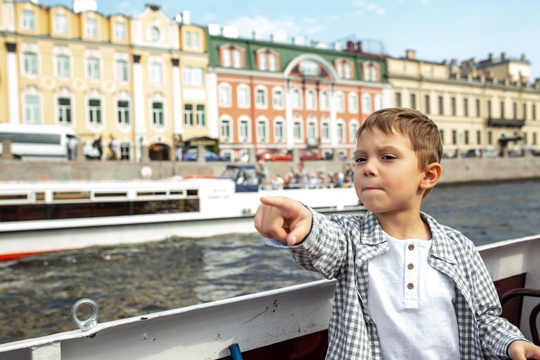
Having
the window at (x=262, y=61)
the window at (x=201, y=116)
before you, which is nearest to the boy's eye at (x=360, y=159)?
the window at (x=201, y=116)

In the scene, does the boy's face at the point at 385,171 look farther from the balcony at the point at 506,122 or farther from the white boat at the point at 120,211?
the balcony at the point at 506,122

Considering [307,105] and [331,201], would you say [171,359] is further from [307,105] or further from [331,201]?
[307,105]

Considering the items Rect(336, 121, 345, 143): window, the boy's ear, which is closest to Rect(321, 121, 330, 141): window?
Rect(336, 121, 345, 143): window

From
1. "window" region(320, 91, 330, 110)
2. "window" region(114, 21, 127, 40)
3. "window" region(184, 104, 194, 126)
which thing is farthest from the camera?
"window" region(320, 91, 330, 110)

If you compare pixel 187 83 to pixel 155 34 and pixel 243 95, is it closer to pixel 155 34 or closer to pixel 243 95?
pixel 155 34

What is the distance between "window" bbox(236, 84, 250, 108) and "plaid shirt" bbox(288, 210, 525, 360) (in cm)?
3146

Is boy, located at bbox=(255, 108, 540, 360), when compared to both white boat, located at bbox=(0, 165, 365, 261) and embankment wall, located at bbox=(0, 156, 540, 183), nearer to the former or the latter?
white boat, located at bbox=(0, 165, 365, 261)

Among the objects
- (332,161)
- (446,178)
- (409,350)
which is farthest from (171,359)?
(446,178)

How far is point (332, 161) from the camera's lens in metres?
29.1

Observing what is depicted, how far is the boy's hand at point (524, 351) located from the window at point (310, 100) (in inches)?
1373

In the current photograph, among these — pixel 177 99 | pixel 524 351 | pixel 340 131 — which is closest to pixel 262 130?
pixel 177 99

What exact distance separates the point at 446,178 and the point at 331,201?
2086 centimetres

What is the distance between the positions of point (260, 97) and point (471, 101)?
22999 millimetres

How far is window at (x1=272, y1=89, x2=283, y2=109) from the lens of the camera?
3422 centimetres
